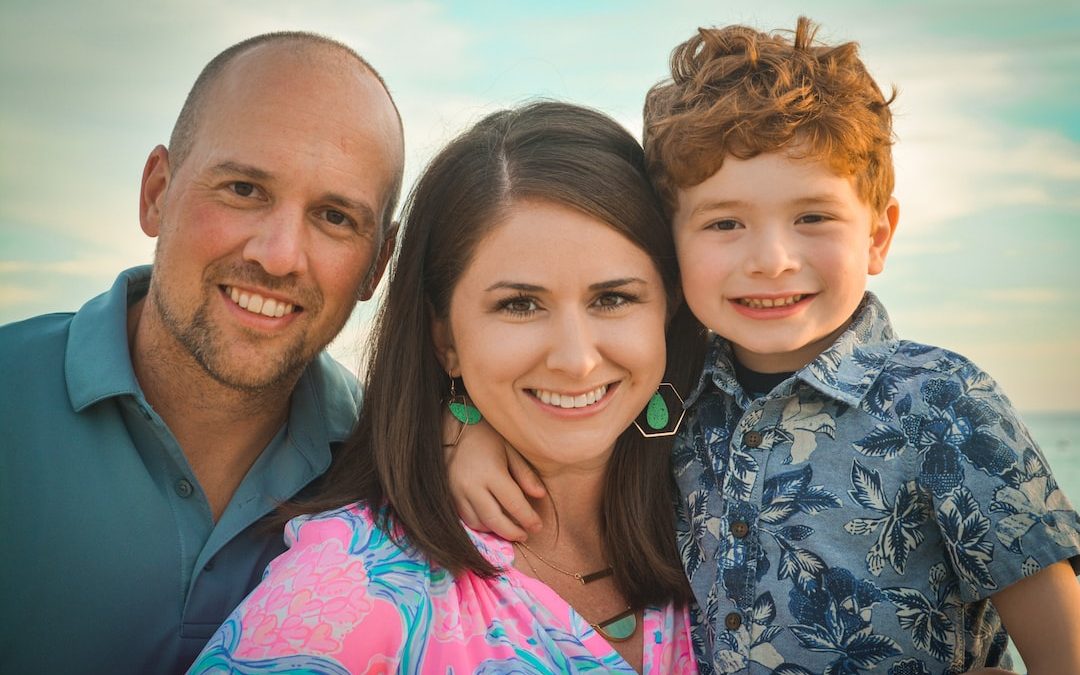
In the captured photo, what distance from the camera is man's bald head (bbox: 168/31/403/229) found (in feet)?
11.7

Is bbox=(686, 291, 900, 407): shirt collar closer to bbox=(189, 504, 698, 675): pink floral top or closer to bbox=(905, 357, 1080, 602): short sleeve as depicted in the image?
bbox=(905, 357, 1080, 602): short sleeve

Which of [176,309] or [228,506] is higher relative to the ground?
[176,309]

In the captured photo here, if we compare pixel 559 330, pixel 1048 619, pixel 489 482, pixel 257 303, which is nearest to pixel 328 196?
pixel 257 303

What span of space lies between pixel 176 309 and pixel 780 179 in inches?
86.8

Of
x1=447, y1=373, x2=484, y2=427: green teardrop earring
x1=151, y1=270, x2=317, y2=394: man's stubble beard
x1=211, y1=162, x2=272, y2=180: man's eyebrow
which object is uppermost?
x1=211, y1=162, x2=272, y2=180: man's eyebrow

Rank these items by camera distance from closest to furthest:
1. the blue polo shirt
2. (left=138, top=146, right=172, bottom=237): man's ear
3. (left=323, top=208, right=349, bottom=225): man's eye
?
→ the blue polo shirt
(left=323, top=208, right=349, bottom=225): man's eye
(left=138, top=146, right=172, bottom=237): man's ear

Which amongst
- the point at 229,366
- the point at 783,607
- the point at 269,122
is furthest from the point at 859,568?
the point at 269,122

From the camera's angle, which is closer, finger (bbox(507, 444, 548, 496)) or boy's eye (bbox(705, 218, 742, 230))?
boy's eye (bbox(705, 218, 742, 230))

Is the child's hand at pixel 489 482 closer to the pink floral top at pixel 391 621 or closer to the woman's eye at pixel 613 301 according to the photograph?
the pink floral top at pixel 391 621

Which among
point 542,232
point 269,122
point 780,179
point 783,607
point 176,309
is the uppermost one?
point 269,122

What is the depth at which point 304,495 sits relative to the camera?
133 inches

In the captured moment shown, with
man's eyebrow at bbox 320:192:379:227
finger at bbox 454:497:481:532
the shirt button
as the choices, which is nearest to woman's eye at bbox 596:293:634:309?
finger at bbox 454:497:481:532

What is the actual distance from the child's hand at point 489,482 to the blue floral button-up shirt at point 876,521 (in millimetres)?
604

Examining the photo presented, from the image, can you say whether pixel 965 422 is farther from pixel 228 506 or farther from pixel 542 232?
pixel 228 506
